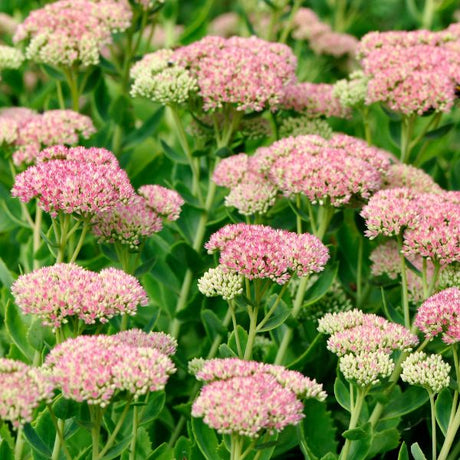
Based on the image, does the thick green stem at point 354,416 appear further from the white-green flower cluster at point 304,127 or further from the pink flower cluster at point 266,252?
the white-green flower cluster at point 304,127

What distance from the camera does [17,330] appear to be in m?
2.69

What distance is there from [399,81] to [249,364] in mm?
1556

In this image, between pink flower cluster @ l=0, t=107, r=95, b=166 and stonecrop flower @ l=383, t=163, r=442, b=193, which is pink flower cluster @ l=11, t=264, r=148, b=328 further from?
stonecrop flower @ l=383, t=163, r=442, b=193

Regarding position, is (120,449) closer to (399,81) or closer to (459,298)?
(459,298)

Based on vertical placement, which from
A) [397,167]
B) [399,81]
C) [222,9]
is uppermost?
[399,81]

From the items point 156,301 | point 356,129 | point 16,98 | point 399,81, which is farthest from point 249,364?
point 16,98

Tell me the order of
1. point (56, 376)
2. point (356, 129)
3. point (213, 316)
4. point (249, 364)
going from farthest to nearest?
1. point (356, 129)
2. point (213, 316)
3. point (249, 364)
4. point (56, 376)

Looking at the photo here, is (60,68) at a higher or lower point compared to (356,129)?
higher

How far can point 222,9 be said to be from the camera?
6.52 meters

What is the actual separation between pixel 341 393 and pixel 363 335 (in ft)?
0.80

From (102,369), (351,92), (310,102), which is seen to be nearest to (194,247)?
(310,102)

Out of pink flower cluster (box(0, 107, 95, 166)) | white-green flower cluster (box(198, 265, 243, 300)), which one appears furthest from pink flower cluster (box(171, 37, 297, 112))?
white-green flower cluster (box(198, 265, 243, 300))

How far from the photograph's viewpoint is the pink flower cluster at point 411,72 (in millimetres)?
3062

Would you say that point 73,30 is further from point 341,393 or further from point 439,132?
point 341,393
